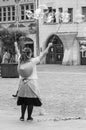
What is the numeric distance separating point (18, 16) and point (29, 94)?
64707 millimetres

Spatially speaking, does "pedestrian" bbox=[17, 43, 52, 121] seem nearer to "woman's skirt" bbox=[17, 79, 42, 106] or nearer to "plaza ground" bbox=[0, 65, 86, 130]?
"woman's skirt" bbox=[17, 79, 42, 106]

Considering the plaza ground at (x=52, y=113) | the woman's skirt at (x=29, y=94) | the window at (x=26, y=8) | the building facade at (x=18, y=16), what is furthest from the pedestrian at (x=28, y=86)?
the window at (x=26, y=8)

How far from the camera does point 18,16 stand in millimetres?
78312

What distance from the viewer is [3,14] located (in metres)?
80.3

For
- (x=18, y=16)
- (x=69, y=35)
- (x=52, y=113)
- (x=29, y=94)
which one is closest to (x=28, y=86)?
(x=29, y=94)

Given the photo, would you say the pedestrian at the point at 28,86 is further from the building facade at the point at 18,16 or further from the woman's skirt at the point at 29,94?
the building facade at the point at 18,16

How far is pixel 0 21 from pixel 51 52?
10.3m

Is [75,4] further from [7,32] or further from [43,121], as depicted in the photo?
[43,121]

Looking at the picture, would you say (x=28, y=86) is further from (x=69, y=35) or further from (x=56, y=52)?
(x=56, y=52)

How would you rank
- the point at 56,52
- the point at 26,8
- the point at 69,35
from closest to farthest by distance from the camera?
1. the point at 69,35
2. the point at 56,52
3. the point at 26,8

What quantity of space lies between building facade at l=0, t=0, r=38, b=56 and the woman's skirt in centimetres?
6084

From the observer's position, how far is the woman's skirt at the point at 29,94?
553 inches

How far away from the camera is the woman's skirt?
1404cm

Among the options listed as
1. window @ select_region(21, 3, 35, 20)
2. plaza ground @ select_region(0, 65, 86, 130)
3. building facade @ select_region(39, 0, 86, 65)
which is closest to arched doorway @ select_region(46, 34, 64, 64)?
building facade @ select_region(39, 0, 86, 65)
